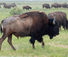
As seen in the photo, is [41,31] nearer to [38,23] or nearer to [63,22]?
[38,23]

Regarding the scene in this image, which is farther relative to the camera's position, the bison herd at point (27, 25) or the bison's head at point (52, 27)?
the bison's head at point (52, 27)

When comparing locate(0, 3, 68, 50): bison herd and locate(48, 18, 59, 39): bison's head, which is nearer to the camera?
locate(0, 3, 68, 50): bison herd

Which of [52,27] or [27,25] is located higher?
[27,25]

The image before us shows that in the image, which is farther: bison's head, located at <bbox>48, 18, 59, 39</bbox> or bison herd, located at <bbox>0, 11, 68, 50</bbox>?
bison's head, located at <bbox>48, 18, 59, 39</bbox>

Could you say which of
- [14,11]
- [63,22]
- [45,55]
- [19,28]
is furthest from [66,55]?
[14,11]

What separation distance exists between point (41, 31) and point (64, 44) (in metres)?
2.16

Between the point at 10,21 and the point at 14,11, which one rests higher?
the point at 10,21

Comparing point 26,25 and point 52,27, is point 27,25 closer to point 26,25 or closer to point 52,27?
point 26,25

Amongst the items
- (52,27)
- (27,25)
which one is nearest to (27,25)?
(27,25)

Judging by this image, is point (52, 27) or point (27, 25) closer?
point (27, 25)

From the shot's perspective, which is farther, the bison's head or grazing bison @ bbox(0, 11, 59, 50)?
the bison's head

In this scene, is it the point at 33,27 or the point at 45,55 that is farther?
the point at 33,27

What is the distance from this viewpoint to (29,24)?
714 centimetres

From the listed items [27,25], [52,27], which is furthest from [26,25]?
[52,27]
